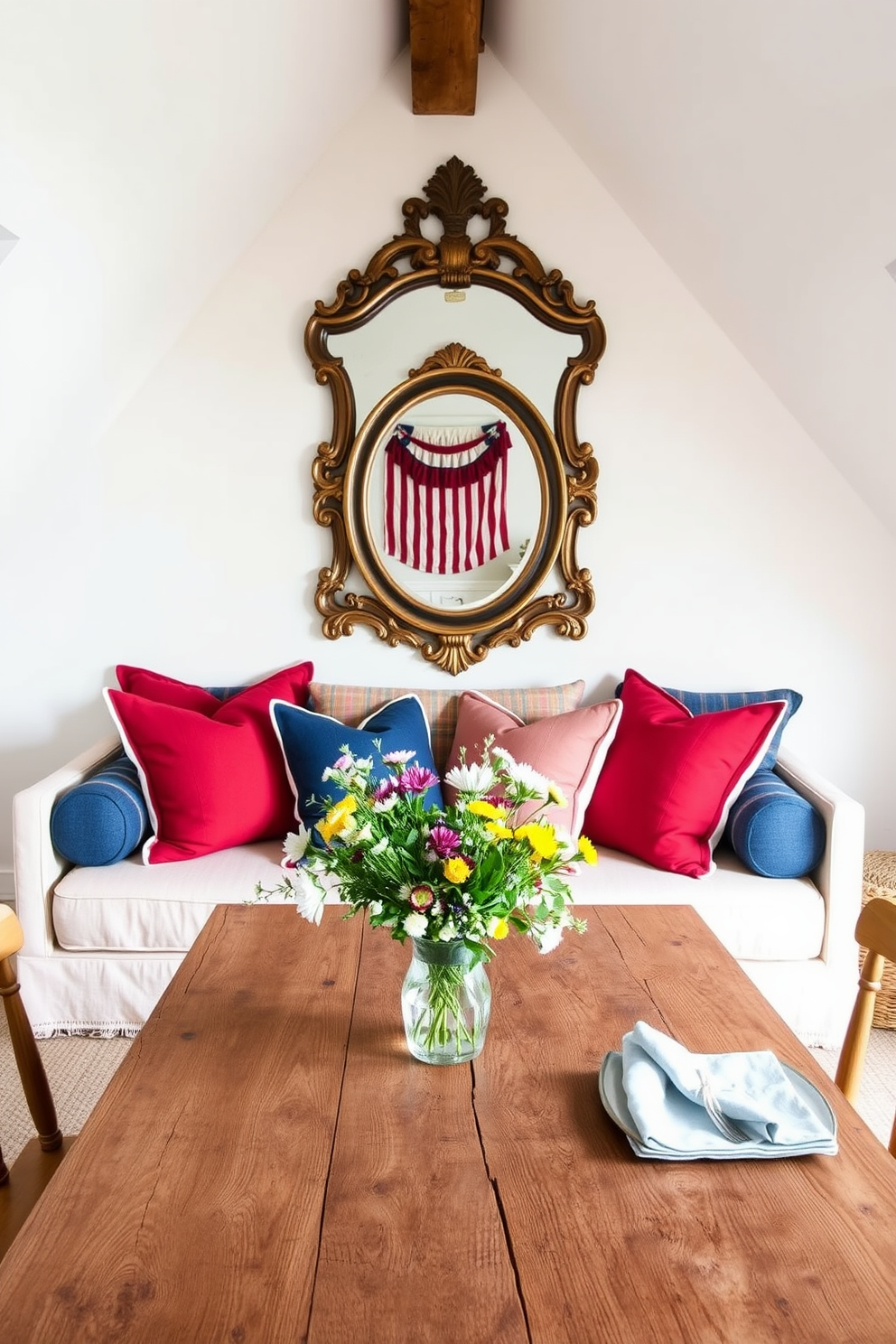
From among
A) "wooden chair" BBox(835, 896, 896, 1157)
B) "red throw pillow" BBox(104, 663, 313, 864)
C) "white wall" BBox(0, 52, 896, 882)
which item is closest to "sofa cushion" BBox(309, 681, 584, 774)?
"white wall" BBox(0, 52, 896, 882)

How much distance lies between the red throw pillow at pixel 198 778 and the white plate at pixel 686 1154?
1706mm

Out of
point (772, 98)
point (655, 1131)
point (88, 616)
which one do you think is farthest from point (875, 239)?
point (88, 616)

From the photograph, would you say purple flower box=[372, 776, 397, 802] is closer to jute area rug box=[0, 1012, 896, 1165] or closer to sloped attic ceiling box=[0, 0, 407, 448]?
sloped attic ceiling box=[0, 0, 407, 448]

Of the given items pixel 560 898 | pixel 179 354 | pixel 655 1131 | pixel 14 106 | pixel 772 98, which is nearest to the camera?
pixel 655 1131

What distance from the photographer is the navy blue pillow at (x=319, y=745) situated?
9.22 feet

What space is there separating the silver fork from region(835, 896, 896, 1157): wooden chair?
40 cm

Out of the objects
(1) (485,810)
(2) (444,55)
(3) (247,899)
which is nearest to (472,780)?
(1) (485,810)

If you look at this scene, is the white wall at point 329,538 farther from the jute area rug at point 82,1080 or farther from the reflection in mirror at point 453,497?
the jute area rug at point 82,1080

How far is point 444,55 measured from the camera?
2926 millimetres

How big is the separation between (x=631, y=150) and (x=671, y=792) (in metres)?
1.83

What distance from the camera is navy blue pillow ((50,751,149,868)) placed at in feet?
8.88

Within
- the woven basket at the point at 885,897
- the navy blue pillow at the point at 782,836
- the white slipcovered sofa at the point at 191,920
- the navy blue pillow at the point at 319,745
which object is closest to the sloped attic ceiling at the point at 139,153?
the navy blue pillow at the point at 319,745

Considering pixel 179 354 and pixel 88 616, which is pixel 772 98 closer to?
pixel 179 354

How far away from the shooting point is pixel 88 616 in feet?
11.1
